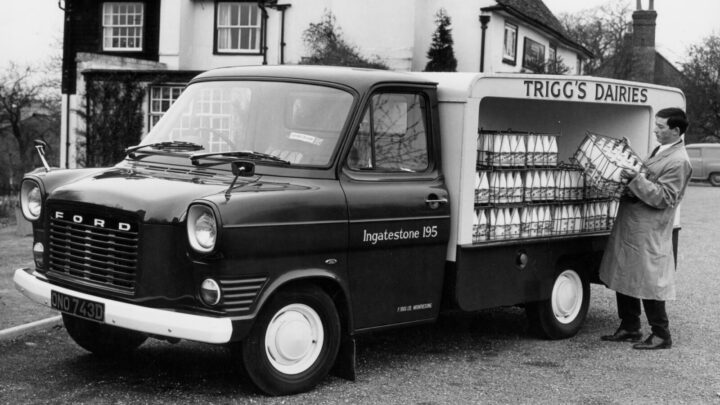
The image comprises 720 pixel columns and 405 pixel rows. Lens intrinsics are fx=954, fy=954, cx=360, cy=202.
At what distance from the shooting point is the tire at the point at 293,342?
18.6 ft

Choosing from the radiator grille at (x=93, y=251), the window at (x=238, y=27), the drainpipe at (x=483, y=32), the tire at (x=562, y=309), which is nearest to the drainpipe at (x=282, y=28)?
the window at (x=238, y=27)

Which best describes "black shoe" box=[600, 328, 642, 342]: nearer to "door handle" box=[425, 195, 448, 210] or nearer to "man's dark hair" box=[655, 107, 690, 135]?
"man's dark hair" box=[655, 107, 690, 135]

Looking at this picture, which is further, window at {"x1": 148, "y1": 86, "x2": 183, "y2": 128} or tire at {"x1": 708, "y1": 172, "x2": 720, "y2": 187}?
tire at {"x1": 708, "y1": 172, "x2": 720, "y2": 187}

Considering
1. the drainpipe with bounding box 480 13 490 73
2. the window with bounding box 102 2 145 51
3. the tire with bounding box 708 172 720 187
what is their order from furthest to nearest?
the tire with bounding box 708 172 720 187
the window with bounding box 102 2 145 51
the drainpipe with bounding box 480 13 490 73

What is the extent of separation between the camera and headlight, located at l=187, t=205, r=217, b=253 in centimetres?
536

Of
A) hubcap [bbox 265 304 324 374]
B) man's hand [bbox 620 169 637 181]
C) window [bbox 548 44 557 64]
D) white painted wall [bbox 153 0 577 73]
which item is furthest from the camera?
window [bbox 548 44 557 64]

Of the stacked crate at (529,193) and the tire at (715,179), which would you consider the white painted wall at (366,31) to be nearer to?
the tire at (715,179)

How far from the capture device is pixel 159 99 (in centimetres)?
2808

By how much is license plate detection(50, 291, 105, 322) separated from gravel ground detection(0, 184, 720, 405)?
0.49m

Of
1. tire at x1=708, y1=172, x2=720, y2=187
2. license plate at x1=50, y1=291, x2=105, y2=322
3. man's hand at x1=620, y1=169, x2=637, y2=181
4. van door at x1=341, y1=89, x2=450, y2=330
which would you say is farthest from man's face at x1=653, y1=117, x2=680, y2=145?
tire at x1=708, y1=172, x2=720, y2=187

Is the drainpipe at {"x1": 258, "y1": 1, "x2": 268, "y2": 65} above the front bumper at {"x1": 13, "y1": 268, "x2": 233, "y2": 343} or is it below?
above

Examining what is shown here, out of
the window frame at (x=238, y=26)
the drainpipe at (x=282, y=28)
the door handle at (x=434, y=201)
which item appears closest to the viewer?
the door handle at (x=434, y=201)

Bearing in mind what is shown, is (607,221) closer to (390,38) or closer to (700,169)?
(390,38)

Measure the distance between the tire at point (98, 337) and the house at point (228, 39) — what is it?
2119 centimetres
